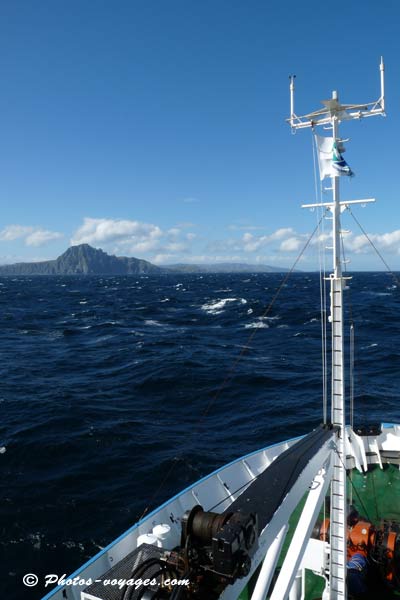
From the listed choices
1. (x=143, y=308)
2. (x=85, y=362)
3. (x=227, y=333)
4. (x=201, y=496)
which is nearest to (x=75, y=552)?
(x=201, y=496)

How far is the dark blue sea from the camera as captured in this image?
65.5 ft

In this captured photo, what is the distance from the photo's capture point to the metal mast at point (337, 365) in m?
10.6

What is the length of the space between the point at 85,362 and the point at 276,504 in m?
42.6

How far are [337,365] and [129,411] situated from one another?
24.5m

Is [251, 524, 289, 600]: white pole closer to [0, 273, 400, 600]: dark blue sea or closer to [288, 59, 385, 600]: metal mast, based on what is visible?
[288, 59, 385, 600]: metal mast

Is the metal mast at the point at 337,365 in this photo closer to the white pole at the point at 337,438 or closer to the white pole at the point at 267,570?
the white pole at the point at 337,438

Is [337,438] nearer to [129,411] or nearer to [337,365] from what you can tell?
[337,365]

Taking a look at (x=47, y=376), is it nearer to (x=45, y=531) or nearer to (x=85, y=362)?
(x=85, y=362)

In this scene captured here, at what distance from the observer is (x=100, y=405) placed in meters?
34.3

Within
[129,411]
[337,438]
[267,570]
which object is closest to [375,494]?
[337,438]

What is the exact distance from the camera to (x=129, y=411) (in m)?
33.2

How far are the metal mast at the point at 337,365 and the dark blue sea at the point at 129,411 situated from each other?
10.8 metres

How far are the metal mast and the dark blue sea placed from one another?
10787mm

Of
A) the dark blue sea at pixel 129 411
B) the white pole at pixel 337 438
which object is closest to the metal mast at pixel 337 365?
the white pole at pixel 337 438
